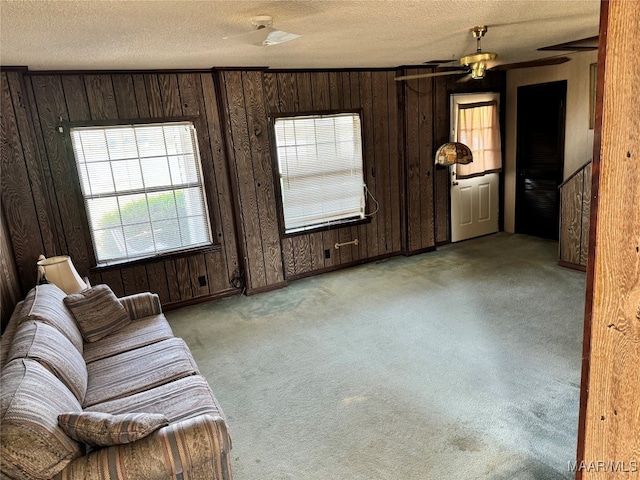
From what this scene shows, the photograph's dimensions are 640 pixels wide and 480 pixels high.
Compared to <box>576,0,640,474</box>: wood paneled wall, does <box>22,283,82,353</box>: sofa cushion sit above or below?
below

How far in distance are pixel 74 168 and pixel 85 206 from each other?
0.35 meters

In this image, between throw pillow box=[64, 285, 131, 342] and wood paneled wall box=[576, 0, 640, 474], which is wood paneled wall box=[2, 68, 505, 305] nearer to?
throw pillow box=[64, 285, 131, 342]

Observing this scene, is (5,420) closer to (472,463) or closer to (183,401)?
(183,401)

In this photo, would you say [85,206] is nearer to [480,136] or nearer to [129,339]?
[129,339]

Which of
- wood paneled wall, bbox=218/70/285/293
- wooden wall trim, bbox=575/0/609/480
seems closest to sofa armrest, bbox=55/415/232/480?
wooden wall trim, bbox=575/0/609/480

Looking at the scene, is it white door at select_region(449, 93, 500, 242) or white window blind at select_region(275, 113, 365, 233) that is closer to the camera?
white window blind at select_region(275, 113, 365, 233)

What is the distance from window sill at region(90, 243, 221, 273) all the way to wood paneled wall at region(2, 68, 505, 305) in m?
0.03

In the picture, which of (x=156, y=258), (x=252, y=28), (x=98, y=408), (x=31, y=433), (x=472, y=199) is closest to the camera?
(x=31, y=433)

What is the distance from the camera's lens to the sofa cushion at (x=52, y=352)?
6.73 ft

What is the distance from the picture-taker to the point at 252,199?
4574mm

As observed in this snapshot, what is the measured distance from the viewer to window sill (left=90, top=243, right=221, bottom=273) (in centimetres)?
408

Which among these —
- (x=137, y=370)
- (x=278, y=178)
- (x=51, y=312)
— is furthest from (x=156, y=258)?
(x=137, y=370)

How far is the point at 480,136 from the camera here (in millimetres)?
5922

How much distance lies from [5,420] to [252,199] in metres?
3.28
